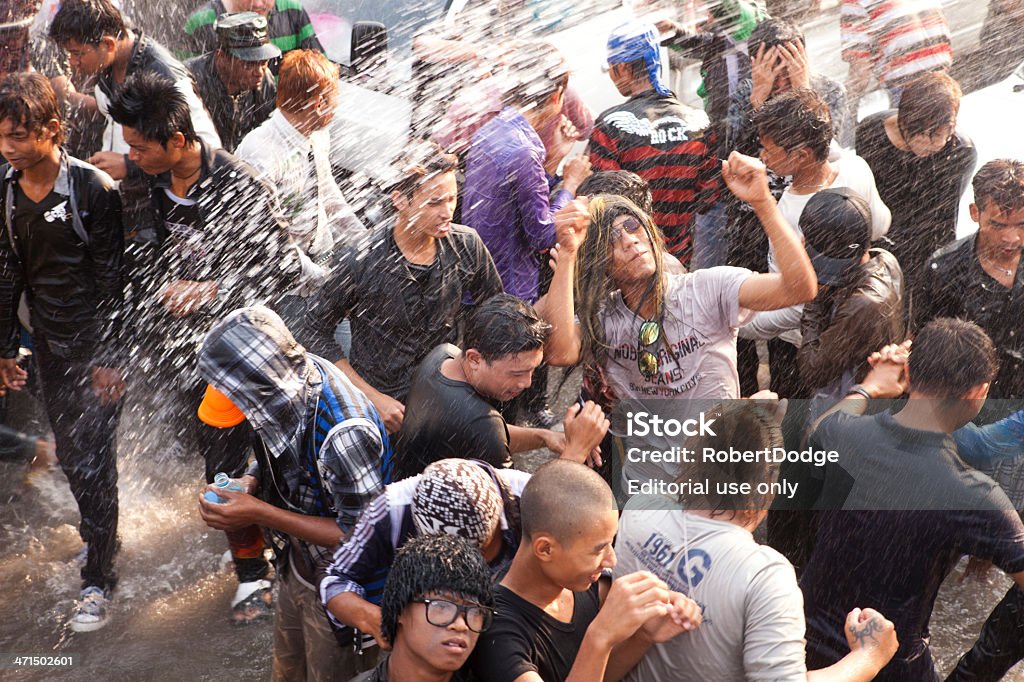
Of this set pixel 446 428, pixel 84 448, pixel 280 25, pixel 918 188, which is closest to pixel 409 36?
pixel 280 25

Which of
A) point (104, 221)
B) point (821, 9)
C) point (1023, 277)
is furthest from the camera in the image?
point (821, 9)

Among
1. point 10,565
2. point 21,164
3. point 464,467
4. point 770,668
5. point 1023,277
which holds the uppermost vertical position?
point 21,164

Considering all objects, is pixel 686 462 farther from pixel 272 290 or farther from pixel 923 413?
pixel 272 290

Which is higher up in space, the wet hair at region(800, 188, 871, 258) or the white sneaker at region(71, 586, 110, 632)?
the wet hair at region(800, 188, 871, 258)

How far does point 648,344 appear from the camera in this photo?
12.7 ft

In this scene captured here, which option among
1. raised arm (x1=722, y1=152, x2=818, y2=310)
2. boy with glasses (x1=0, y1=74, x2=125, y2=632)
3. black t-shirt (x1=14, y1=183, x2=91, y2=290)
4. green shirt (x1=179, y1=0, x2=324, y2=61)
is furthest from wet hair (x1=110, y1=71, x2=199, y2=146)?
green shirt (x1=179, y1=0, x2=324, y2=61)

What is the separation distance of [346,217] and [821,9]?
467 cm

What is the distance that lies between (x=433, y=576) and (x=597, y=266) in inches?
66.8

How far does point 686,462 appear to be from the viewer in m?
3.16

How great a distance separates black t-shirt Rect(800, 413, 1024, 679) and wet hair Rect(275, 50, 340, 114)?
292cm

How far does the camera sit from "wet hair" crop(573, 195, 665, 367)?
3.92m

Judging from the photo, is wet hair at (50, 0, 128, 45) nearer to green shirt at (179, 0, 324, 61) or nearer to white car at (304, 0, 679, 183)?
green shirt at (179, 0, 324, 61)

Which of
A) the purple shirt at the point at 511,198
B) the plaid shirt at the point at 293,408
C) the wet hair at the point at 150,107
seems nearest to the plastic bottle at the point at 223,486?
the plaid shirt at the point at 293,408

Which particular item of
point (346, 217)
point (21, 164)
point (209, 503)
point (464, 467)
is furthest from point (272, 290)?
point (464, 467)
